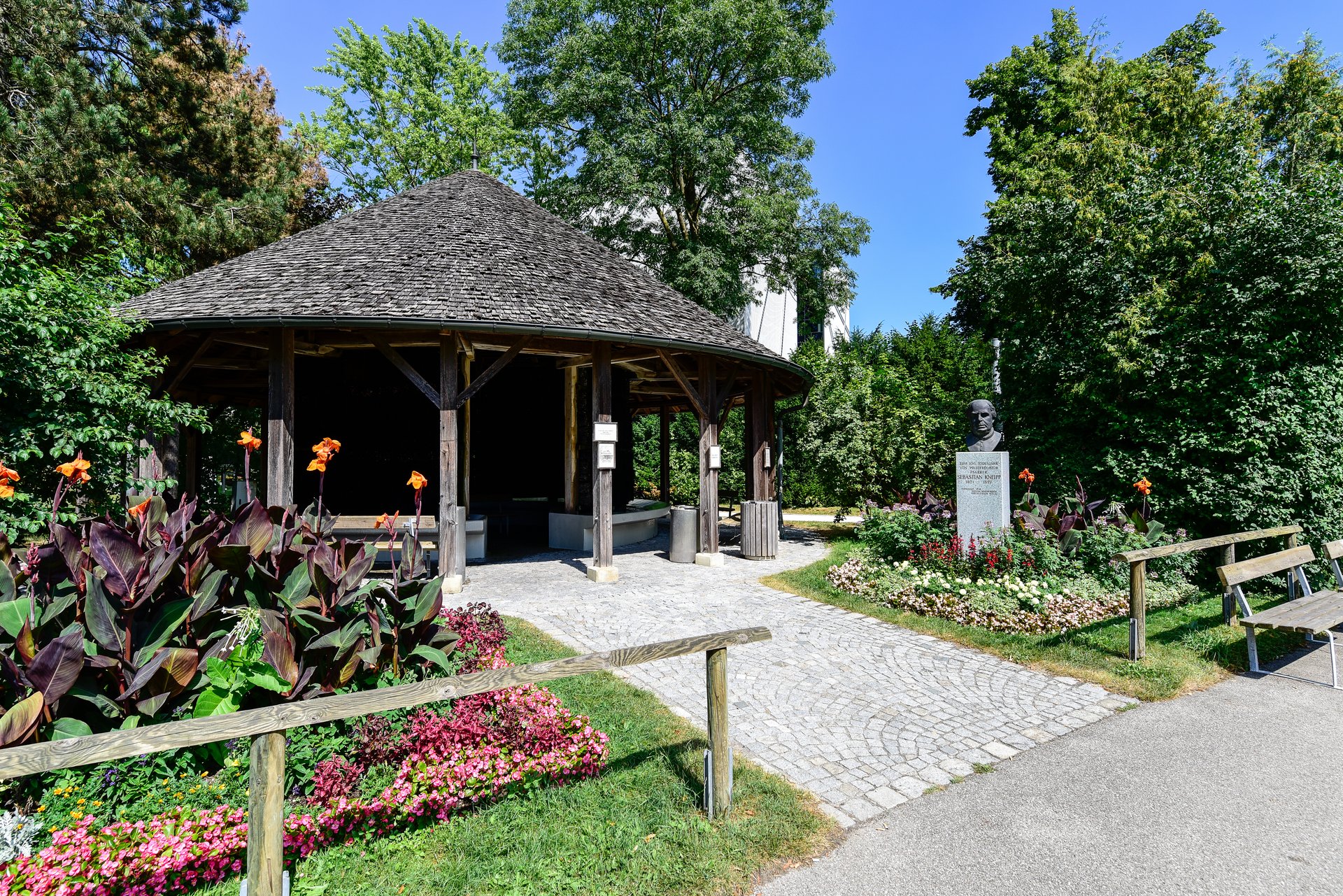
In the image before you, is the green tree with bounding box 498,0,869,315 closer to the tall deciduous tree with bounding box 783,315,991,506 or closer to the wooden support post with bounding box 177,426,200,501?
the tall deciduous tree with bounding box 783,315,991,506

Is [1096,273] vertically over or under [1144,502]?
over

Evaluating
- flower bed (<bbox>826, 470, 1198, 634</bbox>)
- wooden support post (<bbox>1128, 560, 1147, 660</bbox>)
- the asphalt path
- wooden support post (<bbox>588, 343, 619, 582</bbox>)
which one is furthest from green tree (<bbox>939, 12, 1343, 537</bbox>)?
wooden support post (<bbox>588, 343, 619, 582</bbox>)

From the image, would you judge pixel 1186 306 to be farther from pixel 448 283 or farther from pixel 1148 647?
pixel 448 283

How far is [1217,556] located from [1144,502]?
3.60ft

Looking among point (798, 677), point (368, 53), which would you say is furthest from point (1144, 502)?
point (368, 53)

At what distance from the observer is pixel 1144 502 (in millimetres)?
7988

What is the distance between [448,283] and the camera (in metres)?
9.04

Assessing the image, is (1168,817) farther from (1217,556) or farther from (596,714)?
(1217,556)

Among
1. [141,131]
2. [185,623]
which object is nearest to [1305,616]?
[185,623]

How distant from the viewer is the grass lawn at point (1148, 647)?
16.9ft

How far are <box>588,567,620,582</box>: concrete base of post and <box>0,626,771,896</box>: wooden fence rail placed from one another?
5.91 metres

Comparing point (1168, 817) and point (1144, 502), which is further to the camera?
point (1144, 502)

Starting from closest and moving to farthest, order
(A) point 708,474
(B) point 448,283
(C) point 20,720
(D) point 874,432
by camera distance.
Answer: (C) point 20,720 < (B) point 448,283 < (A) point 708,474 < (D) point 874,432

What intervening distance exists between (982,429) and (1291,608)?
371 centimetres
